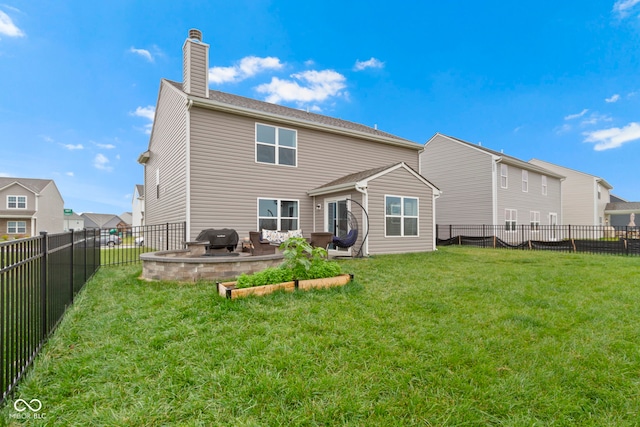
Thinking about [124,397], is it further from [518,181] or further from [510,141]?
[510,141]

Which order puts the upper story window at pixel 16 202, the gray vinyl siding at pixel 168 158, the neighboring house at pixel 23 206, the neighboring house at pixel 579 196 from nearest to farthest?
the gray vinyl siding at pixel 168 158 < the neighboring house at pixel 579 196 < the neighboring house at pixel 23 206 < the upper story window at pixel 16 202

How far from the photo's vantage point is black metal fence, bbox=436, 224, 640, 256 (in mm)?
11523

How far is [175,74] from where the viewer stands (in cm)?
1205

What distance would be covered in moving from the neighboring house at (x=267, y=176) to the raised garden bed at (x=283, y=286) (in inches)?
198

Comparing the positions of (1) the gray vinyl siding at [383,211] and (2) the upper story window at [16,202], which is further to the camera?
(2) the upper story window at [16,202]

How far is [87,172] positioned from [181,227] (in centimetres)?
1849

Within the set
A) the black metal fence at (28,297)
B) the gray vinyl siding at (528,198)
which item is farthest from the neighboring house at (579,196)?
the black metal fence at (28,297)

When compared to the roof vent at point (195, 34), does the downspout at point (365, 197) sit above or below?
below

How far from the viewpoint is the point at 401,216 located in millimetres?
10789

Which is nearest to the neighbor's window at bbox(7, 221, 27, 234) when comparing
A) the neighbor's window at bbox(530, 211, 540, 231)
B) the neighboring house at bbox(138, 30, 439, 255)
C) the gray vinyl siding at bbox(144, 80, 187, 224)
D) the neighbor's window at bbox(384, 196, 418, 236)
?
the gray vinyl siding at bbox(144, 80, 187, 224)

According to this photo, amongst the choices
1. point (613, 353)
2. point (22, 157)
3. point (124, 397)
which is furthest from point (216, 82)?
point (22, 157)

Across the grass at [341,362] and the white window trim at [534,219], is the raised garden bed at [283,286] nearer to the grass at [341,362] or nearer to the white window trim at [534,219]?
the grass at [341,362]

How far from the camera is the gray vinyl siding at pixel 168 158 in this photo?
32.3 ft

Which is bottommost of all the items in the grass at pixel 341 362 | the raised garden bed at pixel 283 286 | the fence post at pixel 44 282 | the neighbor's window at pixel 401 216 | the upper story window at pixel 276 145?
the grass at pixel 341 362
